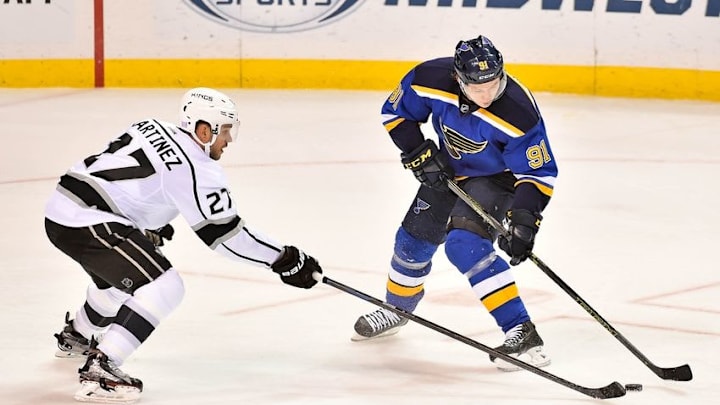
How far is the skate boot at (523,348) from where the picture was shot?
160 inches

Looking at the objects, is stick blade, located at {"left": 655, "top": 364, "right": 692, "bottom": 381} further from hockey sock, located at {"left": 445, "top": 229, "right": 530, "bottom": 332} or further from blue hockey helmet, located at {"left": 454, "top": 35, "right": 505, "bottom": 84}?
blue hockey helmet, located at {"left": 454, "top": 35, "right": 505, "bottom": 84}

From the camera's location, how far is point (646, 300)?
192 inches

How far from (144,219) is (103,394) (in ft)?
1.57

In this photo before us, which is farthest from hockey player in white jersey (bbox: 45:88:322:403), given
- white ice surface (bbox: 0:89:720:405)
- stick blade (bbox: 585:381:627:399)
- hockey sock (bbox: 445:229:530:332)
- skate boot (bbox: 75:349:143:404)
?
stick blade (bbox: 585:381:627:399)

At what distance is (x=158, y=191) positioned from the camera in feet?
12.1

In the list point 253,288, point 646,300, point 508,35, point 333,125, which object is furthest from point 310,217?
point 508,35

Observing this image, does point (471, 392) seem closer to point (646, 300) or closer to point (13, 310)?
point (646, 300)

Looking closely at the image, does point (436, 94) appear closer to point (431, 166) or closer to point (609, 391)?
point (431, 166)

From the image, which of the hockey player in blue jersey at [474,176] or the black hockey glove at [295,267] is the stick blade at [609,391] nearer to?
the hockey player in blue jersey at [474,176]

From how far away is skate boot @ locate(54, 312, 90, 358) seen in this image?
4039 mm

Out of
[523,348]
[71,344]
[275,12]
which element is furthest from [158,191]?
[275,12]

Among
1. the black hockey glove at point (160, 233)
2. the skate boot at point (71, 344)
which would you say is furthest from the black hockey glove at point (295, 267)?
the skate boot at point (71, 344)

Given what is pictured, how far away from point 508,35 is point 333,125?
4.98 feet

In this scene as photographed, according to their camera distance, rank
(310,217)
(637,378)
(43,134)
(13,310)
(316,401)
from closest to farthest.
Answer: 1. (316,401)
2. (637,378)
3. (13,310)
4. (310,217)
5. (43,134)
